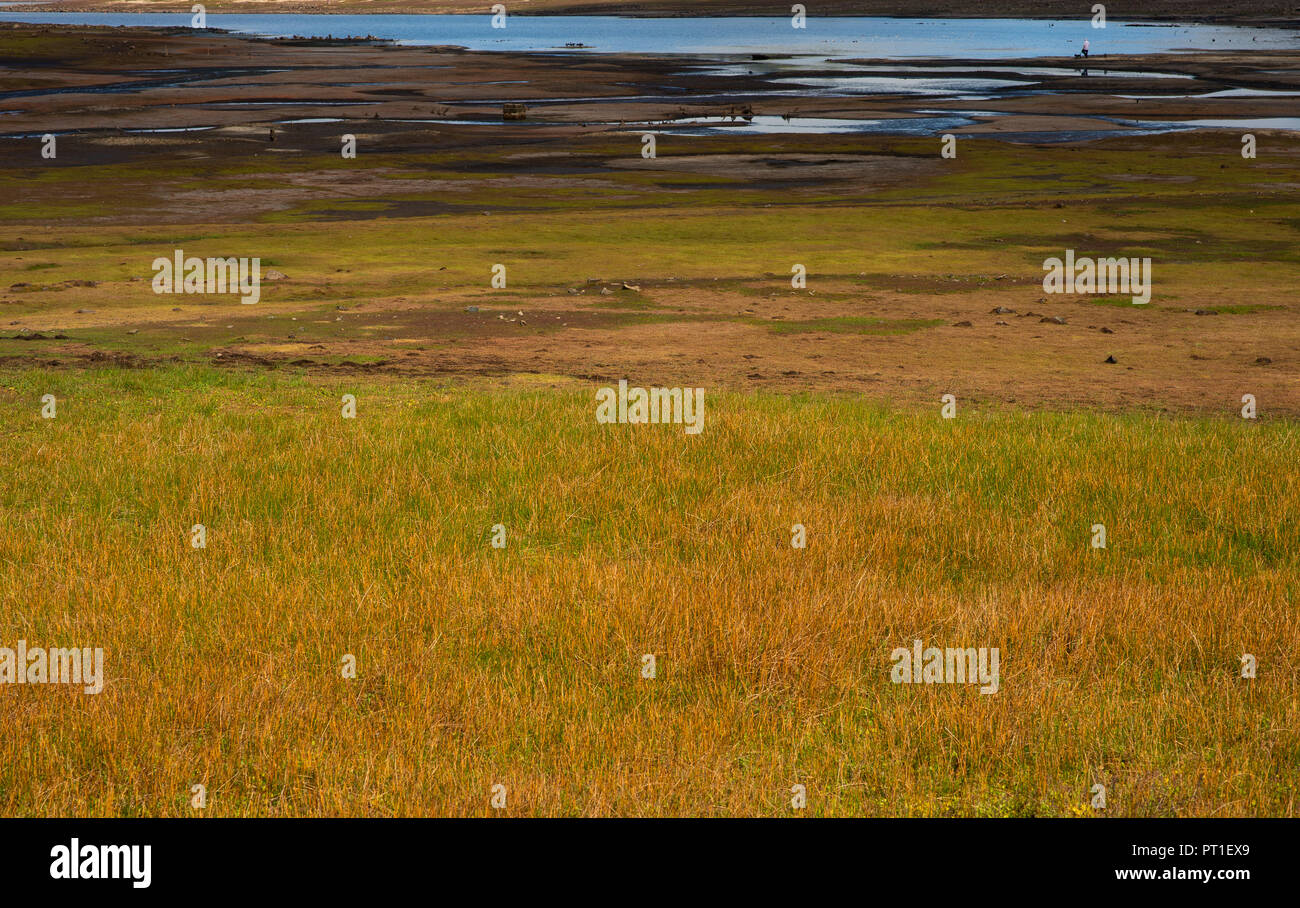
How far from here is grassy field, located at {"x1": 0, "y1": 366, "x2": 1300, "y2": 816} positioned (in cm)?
608

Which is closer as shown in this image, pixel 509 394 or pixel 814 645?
pixel 814 645

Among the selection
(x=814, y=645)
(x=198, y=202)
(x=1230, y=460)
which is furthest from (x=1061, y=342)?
(x=198, y=202)

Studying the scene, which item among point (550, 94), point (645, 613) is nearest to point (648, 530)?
point (645, 613)

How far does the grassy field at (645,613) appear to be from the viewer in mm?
6082

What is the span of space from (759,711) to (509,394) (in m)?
9.80

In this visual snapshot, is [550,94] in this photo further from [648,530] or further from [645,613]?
[645,613]

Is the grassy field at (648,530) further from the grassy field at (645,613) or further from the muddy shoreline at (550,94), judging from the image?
the muddy shoreline at (550,94)

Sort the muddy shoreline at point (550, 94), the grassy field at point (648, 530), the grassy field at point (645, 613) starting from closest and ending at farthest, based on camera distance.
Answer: the grassy field at point (645, 613) < the grassy field at point (648, 530) < the muddy shoreline at point (550, 94)

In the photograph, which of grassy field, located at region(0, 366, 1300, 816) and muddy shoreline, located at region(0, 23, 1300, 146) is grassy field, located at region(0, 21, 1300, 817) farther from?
muddy shoreline, located at region(0, 23, 1300, 146)

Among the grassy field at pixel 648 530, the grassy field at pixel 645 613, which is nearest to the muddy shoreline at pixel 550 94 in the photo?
the grassy field at pixel 648 530

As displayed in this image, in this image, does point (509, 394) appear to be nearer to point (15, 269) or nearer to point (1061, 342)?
point (1061, 342)

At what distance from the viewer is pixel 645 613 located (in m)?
8.14
